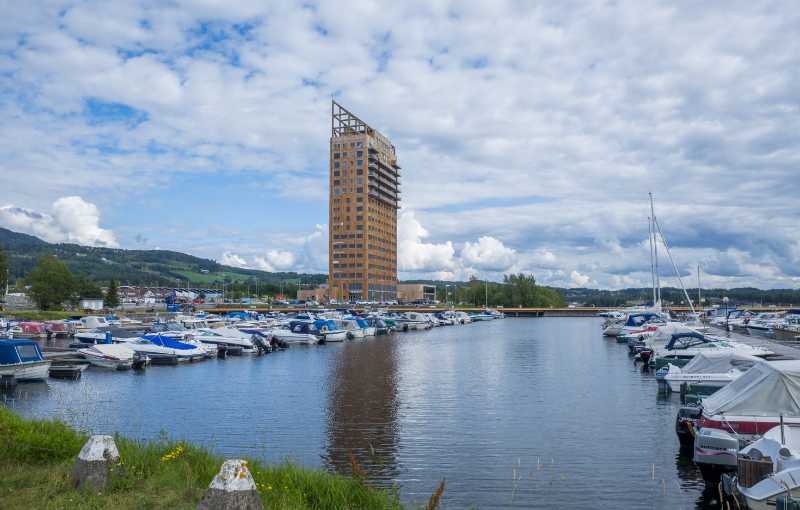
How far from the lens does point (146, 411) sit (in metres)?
33.9

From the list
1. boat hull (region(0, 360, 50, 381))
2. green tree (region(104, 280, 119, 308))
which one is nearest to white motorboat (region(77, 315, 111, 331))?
boat hull (region(0, 360, 50, 381))

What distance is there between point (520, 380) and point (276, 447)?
25713 millimetres

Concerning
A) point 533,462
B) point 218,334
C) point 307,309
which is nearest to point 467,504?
point 533,462

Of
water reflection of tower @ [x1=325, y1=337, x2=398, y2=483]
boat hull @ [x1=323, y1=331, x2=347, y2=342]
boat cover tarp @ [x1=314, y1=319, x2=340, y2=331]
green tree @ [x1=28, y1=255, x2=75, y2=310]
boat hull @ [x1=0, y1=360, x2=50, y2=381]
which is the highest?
green tree @ [x1=28, y1=255, x2=75, y2=310]

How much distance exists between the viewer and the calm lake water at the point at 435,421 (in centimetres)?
2123

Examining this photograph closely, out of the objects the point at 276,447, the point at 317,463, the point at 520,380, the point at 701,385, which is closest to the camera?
the point at 317,463

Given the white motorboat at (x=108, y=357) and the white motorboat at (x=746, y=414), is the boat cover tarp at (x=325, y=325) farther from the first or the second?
the white motorboat at (x=746, y=414)

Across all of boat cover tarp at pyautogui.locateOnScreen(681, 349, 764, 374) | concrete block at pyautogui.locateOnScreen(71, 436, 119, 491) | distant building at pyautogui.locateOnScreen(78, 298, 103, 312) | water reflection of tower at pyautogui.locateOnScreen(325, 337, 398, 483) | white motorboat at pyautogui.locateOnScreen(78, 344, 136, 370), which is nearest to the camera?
concrete block at pyautogui.locateOnScreen(71, 436, 119, 491)

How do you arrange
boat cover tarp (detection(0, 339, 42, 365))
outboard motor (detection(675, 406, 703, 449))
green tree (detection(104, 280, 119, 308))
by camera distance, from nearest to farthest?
1. outboard motor (detection(675, 406, 703, 449))
2. boat cover tarp (detection(0, 339, 42, 365))
3. green tree (detection(104, 280, 119, 308))

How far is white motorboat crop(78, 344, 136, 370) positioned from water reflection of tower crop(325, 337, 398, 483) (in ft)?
55.5

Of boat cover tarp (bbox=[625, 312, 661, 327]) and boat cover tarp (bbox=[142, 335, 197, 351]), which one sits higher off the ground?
boat cover tarp (bbox=[625, 312, 661, 327])

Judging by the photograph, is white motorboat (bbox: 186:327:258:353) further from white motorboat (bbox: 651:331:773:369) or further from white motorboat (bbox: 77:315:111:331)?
white motorboat (bbox: 651:331:773:369)

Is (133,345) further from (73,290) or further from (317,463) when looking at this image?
(73,290)

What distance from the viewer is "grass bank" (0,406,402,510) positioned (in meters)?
11.7
